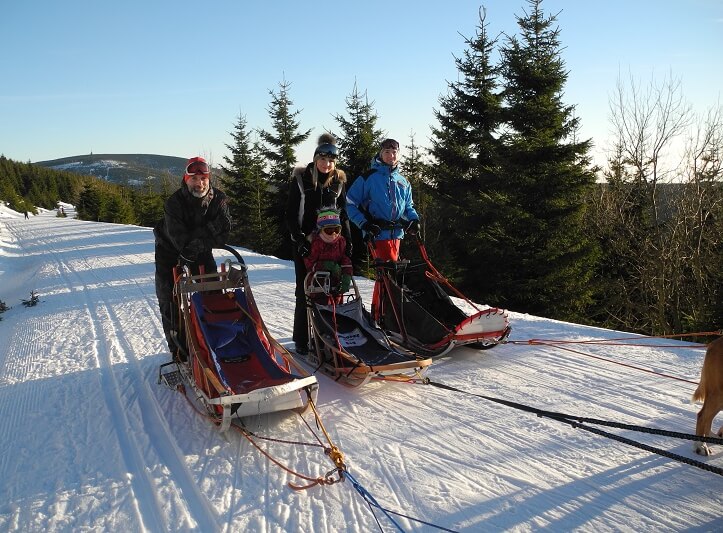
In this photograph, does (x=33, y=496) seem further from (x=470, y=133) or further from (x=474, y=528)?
(x=470, y=133)

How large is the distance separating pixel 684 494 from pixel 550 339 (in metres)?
3.02

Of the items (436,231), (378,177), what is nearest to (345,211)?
(378,177)

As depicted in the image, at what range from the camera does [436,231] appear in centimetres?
1809

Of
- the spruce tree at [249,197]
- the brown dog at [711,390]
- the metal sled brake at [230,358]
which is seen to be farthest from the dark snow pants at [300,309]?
the spruce tree at [249,197]

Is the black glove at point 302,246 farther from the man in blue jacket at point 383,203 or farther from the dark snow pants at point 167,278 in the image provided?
the dark snow pants at point 167,278

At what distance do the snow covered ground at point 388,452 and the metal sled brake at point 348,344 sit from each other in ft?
0.60

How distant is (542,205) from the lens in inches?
560

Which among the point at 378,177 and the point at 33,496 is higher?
the point at 378,177

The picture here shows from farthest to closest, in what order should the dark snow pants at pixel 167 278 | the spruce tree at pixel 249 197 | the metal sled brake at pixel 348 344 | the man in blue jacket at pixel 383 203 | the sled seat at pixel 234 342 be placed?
the spruce tree at pixel 249 197
the man in blue jacket at pixel 383 203
the dark snow pants at pixel 167 278
the metal sled brake at pixel 348 344
the sled seat at pixel 234 342

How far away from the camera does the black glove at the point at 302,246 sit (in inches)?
198

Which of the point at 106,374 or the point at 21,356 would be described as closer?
the point at 106,374

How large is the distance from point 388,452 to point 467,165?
1476 centimetres

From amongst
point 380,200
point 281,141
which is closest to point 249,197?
point 281,141

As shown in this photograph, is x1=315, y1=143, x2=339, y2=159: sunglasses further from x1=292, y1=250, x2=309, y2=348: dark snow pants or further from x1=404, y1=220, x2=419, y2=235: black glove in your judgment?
x1=404, y1=220, x2=419, y2=235: black glove
